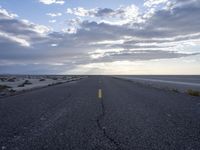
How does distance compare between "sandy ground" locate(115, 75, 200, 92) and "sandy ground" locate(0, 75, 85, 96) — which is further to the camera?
"sandy ground" locate(115, 75, 200, 92)

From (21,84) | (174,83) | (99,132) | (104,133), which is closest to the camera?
(104,133)

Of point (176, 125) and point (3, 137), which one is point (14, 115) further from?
point (176, 125)

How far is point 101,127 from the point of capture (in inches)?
280

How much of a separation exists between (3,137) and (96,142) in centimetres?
215

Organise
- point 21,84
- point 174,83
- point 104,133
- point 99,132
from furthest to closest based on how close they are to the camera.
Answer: point 174,83
point 21,84
point 99,132
point 104,133

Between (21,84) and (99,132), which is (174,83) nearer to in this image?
(21,84)

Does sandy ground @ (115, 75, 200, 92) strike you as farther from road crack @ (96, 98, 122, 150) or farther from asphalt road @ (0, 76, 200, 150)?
asphalt road @ (0, 76, 200, 150)

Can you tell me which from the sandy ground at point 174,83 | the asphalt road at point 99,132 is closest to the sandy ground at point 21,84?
the asphalt road at point 99,132

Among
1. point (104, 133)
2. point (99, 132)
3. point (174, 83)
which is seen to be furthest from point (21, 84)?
point (104, 133)

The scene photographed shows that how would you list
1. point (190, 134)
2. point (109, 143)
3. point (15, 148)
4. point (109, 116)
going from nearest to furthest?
point (15, 148)
point (109, 143)
point (190, 134)
point (109, 116)

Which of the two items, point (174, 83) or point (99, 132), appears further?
point (174, 83)

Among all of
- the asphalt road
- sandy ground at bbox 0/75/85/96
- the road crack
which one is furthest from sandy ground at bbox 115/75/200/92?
the asphalt road

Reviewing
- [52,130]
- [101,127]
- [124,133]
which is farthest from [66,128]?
[124,133]

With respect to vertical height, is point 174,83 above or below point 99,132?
below
